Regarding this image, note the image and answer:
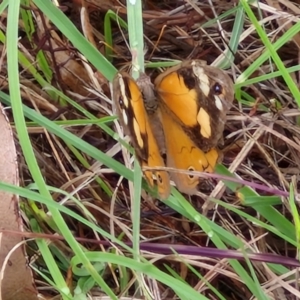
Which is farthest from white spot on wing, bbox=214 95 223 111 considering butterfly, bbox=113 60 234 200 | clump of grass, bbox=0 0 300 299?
clump of grass, bbox=0 0 300 299

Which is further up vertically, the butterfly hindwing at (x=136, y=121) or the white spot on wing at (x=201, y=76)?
the white spot on wing at (x=201, y=76)

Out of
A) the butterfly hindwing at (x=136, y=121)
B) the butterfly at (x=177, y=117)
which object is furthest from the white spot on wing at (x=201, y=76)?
the butterfly hindwing at (x=136, y=121)

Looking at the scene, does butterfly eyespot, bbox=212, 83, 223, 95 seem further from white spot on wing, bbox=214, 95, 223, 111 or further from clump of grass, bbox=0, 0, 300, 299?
clump of grass, bbox=0, 0, 300, 299

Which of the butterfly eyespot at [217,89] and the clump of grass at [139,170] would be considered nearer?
the butterfly eyespot at [217,89]

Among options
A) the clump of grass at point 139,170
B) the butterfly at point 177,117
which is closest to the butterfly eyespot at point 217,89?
the butterfly at point 177,117

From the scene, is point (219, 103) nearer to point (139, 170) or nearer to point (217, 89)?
point (217, 89)

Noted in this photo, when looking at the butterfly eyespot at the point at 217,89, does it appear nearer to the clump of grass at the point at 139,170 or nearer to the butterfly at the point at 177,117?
the butterfly at the point at 177,117

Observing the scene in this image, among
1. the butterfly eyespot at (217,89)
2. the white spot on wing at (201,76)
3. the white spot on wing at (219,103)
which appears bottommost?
the white spot on wing at (219,103)

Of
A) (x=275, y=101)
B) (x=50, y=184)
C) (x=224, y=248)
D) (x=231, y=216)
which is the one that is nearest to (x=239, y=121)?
(x=275, y=101)

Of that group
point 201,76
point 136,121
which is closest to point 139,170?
point 136,121
